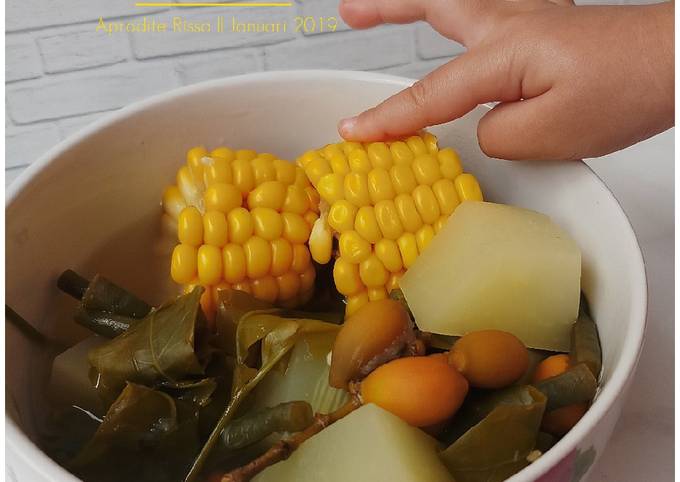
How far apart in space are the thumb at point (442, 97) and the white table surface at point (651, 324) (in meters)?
0.16

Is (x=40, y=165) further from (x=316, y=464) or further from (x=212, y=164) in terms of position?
(x=316, y=464)

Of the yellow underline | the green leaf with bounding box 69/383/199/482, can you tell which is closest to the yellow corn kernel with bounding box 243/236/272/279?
the green leaf with bounding box 69/383/199/482

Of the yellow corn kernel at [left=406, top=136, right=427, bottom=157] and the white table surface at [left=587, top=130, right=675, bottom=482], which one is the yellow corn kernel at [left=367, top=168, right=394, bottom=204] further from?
the white table surface at [left=587, top=130, right=675, bottom=482]

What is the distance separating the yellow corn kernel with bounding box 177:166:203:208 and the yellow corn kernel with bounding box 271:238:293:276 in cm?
6

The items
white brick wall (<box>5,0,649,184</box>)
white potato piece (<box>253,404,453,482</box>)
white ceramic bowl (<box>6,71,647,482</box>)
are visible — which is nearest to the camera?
white potato piece (<box>253,404,453,482</box>)

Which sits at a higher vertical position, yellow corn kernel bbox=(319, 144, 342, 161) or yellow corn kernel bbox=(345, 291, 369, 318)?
yellow corn kernel bbox=(319, 144, 342, 161)

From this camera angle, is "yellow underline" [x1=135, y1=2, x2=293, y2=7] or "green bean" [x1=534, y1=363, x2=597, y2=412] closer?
"green bean" [x1=534, y1=363, x2=597, y2=412]

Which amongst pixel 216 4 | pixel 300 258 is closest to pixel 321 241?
pixel 300 258

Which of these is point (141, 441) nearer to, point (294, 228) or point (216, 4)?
point (294, 228)

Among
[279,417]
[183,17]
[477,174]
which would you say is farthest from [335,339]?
[183,17]

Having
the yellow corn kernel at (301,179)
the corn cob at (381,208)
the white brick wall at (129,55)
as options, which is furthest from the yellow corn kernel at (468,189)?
the white brick wall at (129,55)

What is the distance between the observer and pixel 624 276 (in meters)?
0.43

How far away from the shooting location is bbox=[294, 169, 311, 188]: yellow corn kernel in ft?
1.75

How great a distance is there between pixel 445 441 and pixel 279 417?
0.09 metres
